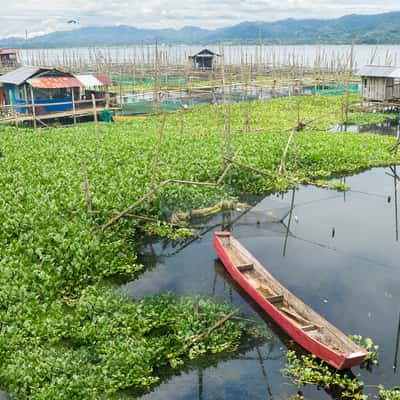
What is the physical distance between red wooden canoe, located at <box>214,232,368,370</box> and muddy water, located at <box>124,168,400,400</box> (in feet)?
1.32

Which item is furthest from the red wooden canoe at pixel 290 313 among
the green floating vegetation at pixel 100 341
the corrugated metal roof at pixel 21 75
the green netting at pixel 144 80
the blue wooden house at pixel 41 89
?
the green netting at pixel 144 80

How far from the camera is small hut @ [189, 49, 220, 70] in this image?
45.3m

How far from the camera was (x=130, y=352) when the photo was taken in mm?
7605

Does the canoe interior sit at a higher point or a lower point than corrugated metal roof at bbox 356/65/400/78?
lower

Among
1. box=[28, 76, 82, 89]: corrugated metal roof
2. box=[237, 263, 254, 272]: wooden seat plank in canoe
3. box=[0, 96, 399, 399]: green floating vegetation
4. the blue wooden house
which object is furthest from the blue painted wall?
box=[237, 263, 254, 272]: wooden seat plank in canoe

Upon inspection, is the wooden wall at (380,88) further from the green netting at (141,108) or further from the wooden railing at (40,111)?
the wooden railing at (40,111)

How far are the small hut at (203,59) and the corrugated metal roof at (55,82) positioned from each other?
21214 millimetres

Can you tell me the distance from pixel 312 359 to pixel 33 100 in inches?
817

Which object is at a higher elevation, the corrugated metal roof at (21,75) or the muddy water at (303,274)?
the corrugated metal roof at (21,75)

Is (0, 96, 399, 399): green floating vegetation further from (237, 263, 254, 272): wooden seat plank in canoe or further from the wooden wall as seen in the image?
the wooden wall

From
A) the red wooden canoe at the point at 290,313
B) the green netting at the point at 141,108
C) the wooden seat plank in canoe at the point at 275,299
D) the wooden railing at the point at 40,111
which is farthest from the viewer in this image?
the green netting at the point at 141,108

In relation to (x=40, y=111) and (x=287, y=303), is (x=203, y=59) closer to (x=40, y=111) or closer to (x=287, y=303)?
(x=40, y=111)

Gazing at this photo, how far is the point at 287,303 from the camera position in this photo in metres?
9.01

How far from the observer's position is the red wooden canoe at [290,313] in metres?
7.40
